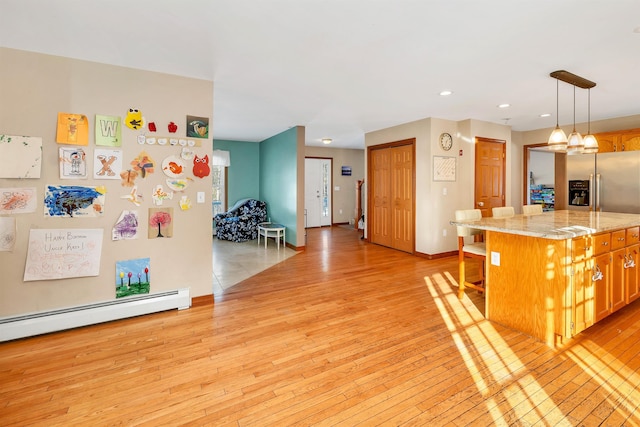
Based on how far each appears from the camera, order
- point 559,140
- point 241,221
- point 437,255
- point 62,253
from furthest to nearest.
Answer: point 241,221
point 437,255
point 559,140
point 62,253

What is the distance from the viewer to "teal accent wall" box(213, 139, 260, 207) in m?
7.88

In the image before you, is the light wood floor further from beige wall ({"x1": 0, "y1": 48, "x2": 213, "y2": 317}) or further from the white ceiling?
the white ceiling

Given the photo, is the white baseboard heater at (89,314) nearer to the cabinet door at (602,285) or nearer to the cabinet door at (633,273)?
the cabinet door at (602,285)

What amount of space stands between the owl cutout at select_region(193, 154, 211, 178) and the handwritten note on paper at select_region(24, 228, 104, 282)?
1.03 metres

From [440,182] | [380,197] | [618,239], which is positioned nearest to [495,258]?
[618,239]

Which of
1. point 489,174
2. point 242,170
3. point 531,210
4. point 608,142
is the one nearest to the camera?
point 531,210

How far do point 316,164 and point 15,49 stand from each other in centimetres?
720

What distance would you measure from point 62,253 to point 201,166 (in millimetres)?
1442

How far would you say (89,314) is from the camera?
2832mm

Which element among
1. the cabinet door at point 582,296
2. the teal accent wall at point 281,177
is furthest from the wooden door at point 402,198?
the cabinet door at point 582,296

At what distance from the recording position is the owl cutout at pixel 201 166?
328cm

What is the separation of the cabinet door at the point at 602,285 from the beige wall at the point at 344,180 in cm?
731

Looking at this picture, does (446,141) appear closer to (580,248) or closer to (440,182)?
(440,182)

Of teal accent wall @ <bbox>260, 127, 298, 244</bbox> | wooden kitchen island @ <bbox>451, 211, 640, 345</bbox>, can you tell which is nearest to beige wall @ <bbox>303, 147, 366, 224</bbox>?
teal accent wall @ <bbox>260, 127, 298, 244</bbox>
